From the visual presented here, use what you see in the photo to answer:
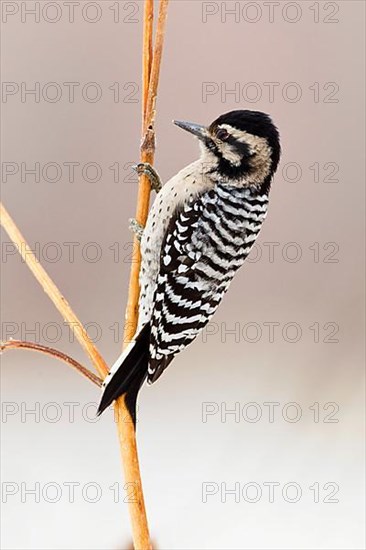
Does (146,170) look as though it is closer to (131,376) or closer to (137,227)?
(137,227)

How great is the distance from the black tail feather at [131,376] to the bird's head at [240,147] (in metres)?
0.27

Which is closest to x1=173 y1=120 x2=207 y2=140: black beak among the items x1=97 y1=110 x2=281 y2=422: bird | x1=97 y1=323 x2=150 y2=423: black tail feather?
x1=97 y1=110 x2=281 y2=422: bird

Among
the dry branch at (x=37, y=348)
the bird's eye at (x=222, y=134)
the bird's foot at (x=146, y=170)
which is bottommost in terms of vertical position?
the dry branch at (x=37, y=348)

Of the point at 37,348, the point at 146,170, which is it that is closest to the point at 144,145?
the point at 146,170

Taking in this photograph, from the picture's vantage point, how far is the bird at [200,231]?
3.61ft

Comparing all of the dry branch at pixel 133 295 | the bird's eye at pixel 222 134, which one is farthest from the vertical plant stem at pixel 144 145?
the bird's eye at pixel 222 134

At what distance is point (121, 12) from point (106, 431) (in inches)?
36.1

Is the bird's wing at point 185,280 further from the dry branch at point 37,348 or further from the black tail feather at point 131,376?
the dry branch at point 37,348

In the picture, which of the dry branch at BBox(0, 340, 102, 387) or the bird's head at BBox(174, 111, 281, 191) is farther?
the bird's head at BBox(174, 111, 281, 191)

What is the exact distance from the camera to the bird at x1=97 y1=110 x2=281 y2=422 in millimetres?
1101

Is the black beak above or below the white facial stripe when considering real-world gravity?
above

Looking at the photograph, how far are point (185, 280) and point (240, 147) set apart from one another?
0.22 meters

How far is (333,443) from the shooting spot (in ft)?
5.44

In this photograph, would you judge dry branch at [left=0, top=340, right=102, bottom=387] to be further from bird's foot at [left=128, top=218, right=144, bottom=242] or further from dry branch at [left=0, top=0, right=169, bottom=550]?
bird's foot at [left=128, top=218, right=144, bottom=242]
